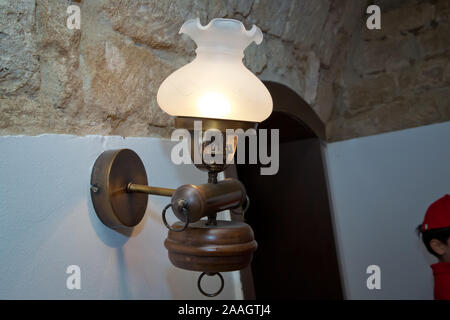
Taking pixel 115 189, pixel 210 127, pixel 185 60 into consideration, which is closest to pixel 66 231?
pixel 115 189

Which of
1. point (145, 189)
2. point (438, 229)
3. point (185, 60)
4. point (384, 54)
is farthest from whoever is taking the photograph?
point (384, 54)

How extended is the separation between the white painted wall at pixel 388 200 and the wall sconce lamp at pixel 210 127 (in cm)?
92

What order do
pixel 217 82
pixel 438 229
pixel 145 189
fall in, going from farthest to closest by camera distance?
pixel 438 229 < pixel 145 189 < pixel 217 82

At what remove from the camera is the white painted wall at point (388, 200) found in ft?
4.33

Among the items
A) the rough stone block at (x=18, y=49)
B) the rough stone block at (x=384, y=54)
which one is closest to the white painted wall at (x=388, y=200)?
the rough stone block at (x=384, y=54)

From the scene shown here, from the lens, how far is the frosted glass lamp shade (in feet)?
1.82

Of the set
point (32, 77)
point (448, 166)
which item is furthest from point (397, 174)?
point (32, 77)

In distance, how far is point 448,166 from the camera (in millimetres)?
1287

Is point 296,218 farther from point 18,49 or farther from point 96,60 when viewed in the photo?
point 18,49

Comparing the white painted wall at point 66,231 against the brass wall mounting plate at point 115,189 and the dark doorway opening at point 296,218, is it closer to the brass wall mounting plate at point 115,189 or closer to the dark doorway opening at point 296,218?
the brass wall mounting plate at point 115,189

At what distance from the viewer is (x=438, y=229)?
46.6 inches

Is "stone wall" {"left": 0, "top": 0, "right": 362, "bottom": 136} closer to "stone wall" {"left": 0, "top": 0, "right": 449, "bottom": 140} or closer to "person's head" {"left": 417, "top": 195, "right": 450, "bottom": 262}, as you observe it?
"stone wall" {"left": 0, "top": 0, "right": 449, "bottom": 140}

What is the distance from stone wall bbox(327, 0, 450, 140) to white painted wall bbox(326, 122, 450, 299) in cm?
10

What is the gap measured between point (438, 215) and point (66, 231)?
3.65 feet
